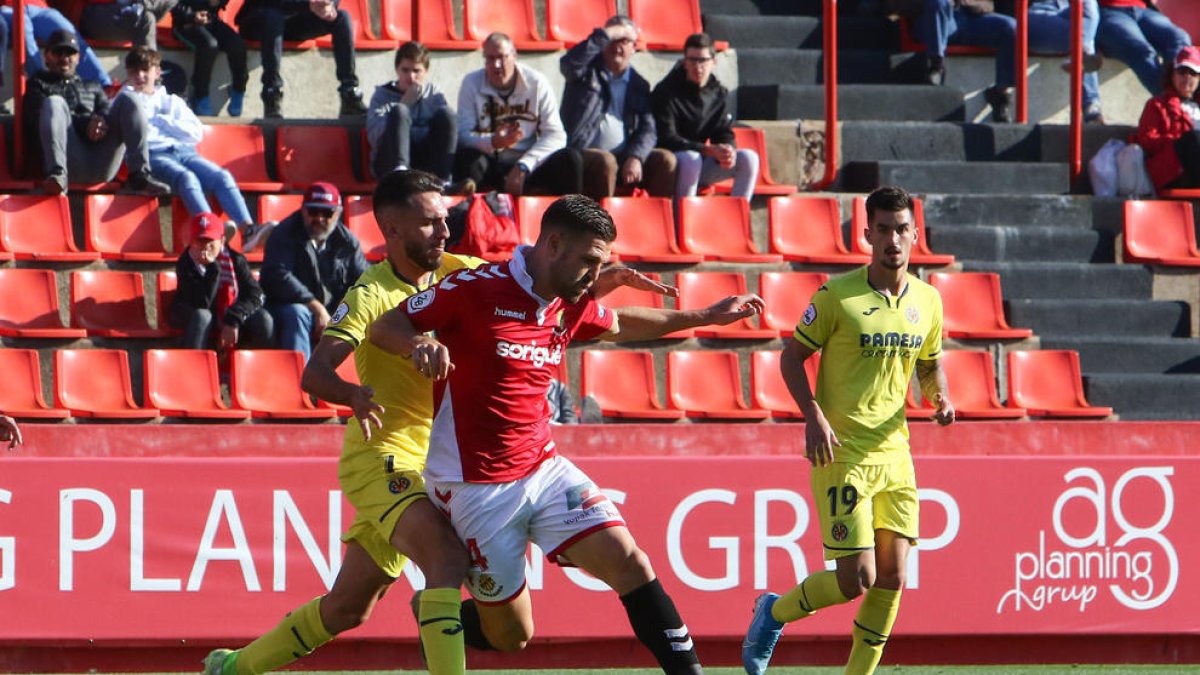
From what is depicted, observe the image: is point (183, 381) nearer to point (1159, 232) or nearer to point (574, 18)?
point (574, 18)

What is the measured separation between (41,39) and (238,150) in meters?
1.48

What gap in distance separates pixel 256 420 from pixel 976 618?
13.1 feet

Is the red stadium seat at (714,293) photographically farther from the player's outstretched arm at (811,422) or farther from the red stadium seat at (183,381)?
the player's outstretched arm at (811,422)

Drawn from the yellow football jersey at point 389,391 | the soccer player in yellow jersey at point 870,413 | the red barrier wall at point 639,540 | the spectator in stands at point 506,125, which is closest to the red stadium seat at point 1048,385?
the red barrier wall at point 639,540

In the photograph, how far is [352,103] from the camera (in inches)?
502

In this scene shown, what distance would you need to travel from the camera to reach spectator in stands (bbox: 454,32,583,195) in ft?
38.4

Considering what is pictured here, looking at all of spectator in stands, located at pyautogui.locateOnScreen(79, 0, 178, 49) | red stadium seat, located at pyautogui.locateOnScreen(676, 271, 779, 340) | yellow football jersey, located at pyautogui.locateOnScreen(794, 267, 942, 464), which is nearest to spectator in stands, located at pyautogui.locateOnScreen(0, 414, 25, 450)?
yellow football jersey, located at pyautogui.locateOnScreen(794, 267, 942, 464)

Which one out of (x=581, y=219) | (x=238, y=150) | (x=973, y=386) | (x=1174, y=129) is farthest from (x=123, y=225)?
(x=1174, y=129)

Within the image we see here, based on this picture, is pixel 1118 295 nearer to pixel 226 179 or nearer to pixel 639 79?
pixel 639 79

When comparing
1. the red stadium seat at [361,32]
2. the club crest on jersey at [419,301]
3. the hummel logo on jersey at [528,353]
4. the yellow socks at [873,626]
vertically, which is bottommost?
the yellow socks at [873,626]

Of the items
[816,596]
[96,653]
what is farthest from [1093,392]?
[96,653]

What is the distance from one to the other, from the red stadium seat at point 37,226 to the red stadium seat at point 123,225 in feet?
0.44

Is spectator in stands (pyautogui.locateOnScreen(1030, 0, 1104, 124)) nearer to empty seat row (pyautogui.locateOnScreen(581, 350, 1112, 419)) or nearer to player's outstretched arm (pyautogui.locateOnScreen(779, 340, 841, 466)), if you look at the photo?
empty seat row (pyautogui.locateOnScreen(581, 350, 1112, 419))

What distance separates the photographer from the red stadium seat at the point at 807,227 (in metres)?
12.1
